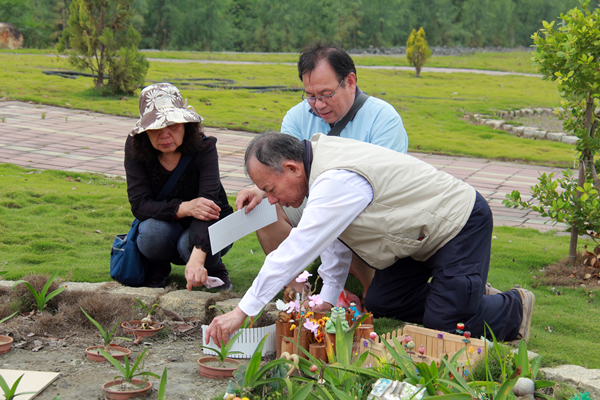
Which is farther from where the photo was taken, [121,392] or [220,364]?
[220,364]

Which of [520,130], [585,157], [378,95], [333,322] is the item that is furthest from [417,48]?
[333,322]

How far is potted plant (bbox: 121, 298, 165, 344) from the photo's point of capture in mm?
2826

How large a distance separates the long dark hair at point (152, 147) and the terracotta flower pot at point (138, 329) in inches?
40.2

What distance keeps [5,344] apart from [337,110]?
227 cm

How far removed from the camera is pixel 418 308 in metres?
3.19

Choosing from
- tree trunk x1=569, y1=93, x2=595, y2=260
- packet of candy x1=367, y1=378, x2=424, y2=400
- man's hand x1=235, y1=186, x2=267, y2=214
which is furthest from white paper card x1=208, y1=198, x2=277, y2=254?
tree trunk x1=569, y1=93, x2=595, y2=260

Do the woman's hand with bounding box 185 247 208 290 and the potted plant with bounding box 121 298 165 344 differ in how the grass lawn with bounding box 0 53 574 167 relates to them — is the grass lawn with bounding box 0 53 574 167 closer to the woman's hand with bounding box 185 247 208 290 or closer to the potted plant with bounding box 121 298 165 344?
the woman's hand with bounding box 185 247 208 290

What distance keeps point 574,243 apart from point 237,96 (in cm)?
1067

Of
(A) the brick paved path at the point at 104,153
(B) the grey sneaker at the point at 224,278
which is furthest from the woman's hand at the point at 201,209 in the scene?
(A) the brick paved path at the point at 104,153

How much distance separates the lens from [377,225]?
2475mm

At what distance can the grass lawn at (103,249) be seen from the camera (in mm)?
3215

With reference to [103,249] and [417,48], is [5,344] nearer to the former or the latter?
[103,249]

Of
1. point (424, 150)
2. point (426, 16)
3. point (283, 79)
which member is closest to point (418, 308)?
point (424, 150)

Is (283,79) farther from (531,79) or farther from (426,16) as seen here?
(426,16)
